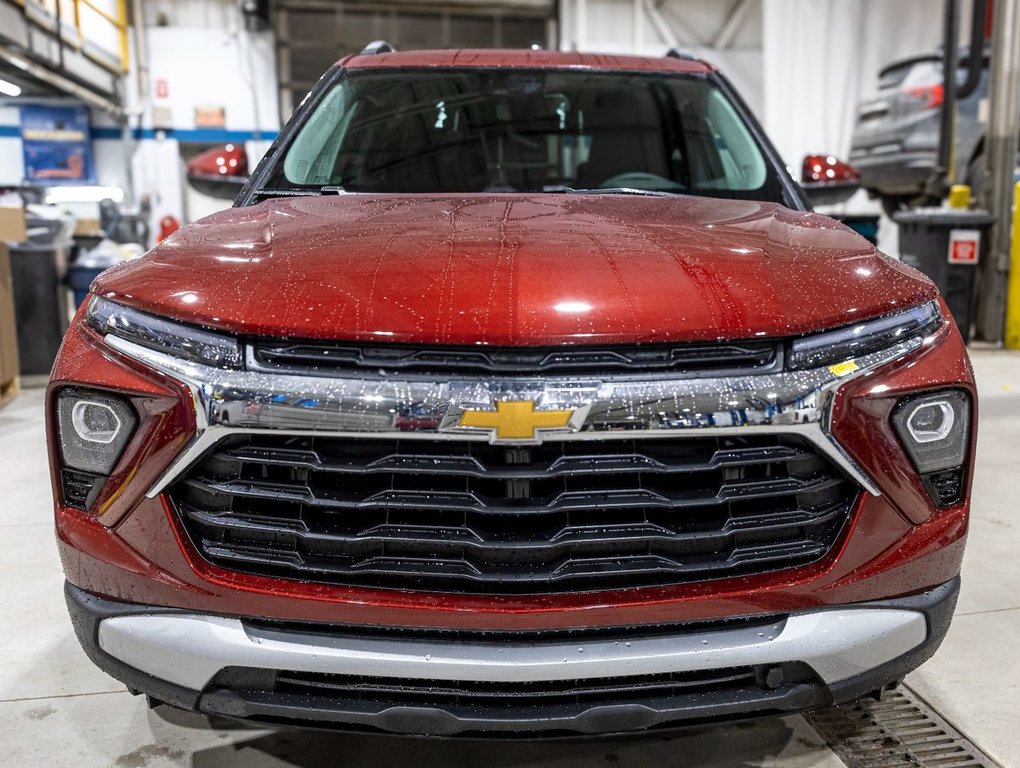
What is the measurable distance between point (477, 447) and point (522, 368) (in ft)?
0.40

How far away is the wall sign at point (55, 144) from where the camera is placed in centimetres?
1281

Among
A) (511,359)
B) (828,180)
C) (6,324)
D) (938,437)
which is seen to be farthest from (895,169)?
(511,359)

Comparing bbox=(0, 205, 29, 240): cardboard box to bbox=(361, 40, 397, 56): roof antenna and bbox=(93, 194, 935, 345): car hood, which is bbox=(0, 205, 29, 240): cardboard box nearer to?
bbox=(361, 40, 397, 56): roof antenna

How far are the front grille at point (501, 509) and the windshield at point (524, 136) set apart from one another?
1088 mm

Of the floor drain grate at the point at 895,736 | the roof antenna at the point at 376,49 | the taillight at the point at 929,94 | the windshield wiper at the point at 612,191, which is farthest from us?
the taillight at the point at 929,94

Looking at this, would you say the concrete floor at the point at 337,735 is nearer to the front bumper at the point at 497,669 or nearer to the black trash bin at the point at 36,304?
the front bumper at the point at 497,669

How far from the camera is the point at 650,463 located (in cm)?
119

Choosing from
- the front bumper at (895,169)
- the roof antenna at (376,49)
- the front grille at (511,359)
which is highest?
the roof antenna at (376,49)

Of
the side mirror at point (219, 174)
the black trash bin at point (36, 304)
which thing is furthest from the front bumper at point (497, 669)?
the black trash bin at point (36, 304)

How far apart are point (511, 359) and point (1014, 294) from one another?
618cm

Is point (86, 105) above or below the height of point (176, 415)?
above

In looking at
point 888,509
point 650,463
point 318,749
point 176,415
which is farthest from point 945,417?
point 318,749

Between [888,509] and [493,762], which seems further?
[493,762]

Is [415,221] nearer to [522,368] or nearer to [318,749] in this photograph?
[522,368]
